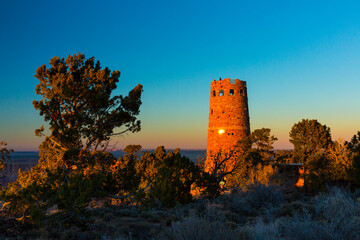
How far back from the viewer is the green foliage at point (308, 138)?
3625 cm

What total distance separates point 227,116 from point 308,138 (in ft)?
40.0

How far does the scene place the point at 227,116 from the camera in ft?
115

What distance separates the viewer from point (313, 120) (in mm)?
Answer: 37812

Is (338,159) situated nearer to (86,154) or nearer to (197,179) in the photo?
(197,179)

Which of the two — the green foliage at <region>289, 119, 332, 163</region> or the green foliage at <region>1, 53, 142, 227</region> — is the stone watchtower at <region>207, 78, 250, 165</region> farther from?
the green foliage at <region>1, 53, 142, 227</region>

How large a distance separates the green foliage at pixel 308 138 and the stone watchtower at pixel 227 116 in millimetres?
8067

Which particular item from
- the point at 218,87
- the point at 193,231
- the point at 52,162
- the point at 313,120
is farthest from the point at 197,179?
the point at 313,120

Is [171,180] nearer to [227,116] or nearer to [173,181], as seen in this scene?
[173,181]

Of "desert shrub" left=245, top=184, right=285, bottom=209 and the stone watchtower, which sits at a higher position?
the stone watchtower

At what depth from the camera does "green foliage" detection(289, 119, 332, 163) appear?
3625 centimetres

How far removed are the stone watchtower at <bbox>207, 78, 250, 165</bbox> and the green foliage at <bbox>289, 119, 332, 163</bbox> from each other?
8067 millimetres

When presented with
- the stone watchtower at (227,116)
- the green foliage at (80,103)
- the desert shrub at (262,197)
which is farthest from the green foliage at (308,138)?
the green foliage at (80,103)

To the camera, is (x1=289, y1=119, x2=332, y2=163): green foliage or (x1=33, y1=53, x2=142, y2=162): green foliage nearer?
(x1=33, y1=53, x2=142, y2=162): green foliage

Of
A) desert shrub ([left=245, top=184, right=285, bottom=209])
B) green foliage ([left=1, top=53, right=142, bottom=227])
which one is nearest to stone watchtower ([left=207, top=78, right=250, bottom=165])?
desert shrub ([left=245, top=184, right=285, bottom=209])
